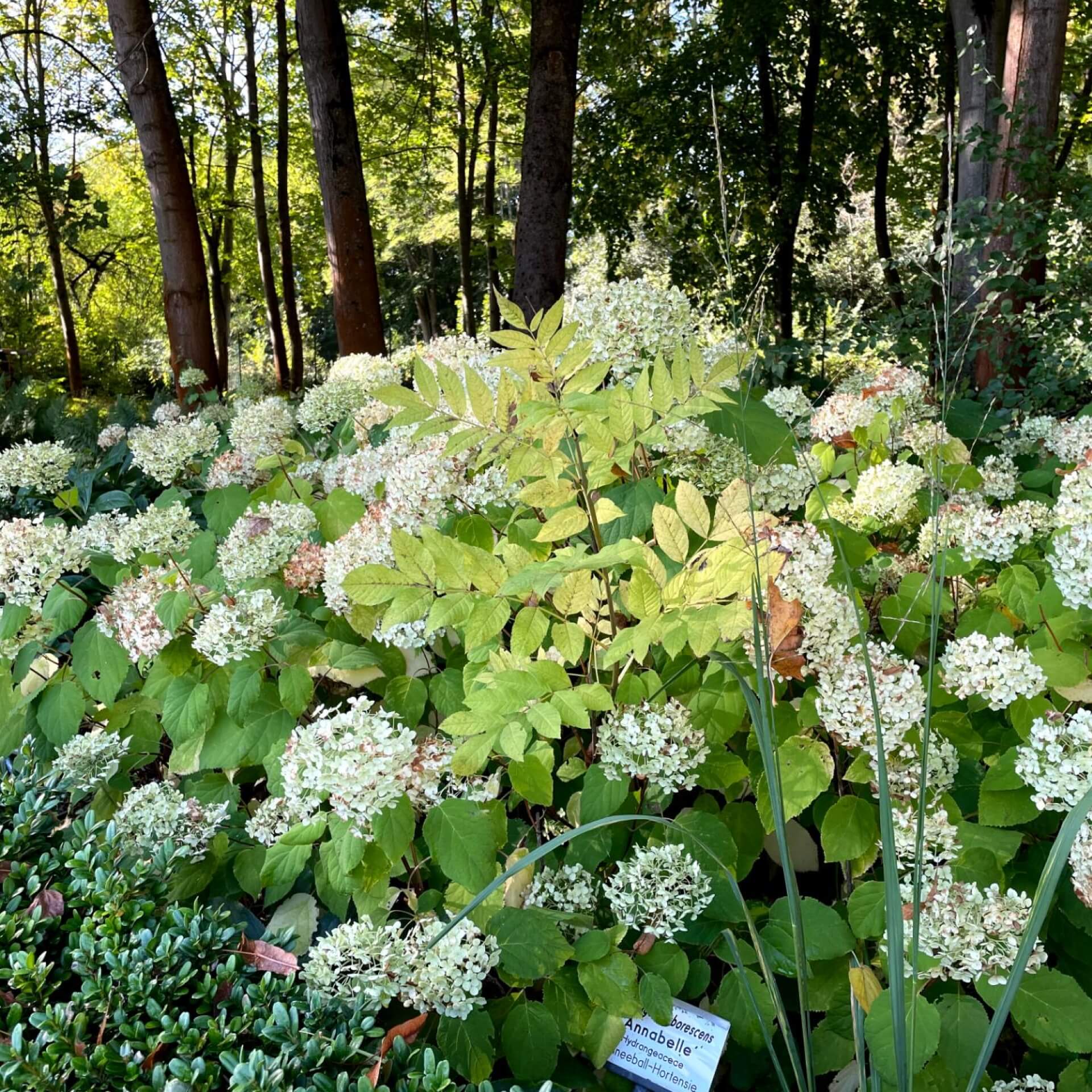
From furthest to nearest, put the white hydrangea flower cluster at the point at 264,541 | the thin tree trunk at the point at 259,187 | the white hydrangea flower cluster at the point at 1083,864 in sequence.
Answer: the thin tree trunk at the point at 259,187 < the white hydrangea flower cluster at the point at 264,541 < the white hydrangea flower cluster at the point at 1083,864

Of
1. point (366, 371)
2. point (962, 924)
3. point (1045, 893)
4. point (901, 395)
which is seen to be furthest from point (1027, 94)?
point (1045, 893)

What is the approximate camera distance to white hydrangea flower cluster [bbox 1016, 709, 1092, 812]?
135 centimetres

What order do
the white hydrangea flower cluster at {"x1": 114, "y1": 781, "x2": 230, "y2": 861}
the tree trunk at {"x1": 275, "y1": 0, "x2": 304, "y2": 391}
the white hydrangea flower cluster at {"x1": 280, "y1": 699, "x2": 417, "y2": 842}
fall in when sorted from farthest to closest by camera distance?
the tree trunk at {"x1": 275, "y1": 0, "x2": 304, "y2": 391}, the white hydrangea flower cluster at {"x1": 114, "y1": 781, "x2": 230, "y2": 861}, the white hydrangea flower cluster at {"x1": 280, "y1": 699, "x2": 417, "y2": 842}

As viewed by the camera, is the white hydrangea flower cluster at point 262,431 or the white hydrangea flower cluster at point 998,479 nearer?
the white hydrangea flower cluster at point 998,479

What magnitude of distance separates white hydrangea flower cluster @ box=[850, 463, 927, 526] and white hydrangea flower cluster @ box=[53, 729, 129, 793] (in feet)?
5.93

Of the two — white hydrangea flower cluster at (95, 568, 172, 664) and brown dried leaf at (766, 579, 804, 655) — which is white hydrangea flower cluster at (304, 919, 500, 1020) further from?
white hydrangea flower cluster at (95, 568, 172, 664)

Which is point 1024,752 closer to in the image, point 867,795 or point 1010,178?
point 867,795

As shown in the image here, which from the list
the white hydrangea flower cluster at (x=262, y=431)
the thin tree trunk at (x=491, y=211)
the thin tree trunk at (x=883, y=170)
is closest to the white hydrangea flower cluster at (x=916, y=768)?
the white hydrangea flower cluster at (x=262, y=431)

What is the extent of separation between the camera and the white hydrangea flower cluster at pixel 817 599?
5.01 ft

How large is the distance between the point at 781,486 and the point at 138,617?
1516 millimetres

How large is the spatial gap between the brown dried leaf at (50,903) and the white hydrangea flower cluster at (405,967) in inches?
22.6

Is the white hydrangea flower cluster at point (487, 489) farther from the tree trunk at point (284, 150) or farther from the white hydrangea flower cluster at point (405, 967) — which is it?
the tree trunk at point (284, 150)

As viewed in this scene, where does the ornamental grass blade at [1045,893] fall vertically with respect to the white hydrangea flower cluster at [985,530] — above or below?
below

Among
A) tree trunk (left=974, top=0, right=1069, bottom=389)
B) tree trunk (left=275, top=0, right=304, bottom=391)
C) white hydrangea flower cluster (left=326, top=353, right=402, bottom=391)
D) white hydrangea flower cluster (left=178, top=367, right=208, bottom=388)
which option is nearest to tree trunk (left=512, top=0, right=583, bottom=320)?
white hydrangea flower cluster (left=178, top=367, right=208, bottom=388)
